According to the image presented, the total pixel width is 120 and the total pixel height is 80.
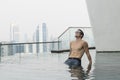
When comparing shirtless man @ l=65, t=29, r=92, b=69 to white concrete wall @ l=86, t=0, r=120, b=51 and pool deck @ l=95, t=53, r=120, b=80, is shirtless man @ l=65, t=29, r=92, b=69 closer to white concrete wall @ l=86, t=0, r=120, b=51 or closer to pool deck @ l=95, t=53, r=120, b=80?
pool deck @ l=95, t=53, r=120, b=80

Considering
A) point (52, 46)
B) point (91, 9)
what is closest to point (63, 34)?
point (52, 46)

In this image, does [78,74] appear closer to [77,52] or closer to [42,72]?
[42,72]

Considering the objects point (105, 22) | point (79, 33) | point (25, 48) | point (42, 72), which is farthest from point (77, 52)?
point (25, 48)

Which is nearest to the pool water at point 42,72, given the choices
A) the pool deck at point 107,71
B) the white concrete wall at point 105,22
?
the pool deck at point 107,71

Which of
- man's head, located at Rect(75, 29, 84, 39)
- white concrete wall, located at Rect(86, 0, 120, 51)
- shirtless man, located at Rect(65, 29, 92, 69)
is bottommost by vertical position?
shirtless man, located at Rect(65, 29, 92, 69)

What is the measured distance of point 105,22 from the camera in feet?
68.3

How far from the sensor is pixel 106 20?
817 inches

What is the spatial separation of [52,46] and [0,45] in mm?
4929

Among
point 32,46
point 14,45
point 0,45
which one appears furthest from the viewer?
point 32,46

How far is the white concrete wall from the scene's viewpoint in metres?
20.6

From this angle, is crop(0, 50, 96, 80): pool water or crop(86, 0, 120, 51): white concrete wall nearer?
crop(0, 50, 96, 80): pool water

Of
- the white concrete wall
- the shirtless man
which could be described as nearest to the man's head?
the shirtless man

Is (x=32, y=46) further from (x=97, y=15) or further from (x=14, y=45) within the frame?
(x=97, y=15)

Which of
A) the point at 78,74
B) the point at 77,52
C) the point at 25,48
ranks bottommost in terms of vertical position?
the point at 78,74
